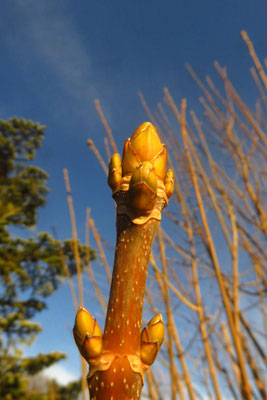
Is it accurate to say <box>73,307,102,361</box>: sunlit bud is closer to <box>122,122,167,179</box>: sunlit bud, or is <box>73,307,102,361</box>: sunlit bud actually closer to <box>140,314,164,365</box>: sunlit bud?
<box>140,314,164,365</box>: sunlit bud

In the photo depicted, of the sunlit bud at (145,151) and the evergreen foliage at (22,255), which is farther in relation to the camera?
the evergreen foliage at (22,255)

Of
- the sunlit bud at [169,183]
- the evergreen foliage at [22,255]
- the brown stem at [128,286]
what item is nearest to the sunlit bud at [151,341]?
the brown stem at [128,286]

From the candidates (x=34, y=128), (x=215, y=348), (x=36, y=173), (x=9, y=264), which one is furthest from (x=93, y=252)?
(x=215, y=348)

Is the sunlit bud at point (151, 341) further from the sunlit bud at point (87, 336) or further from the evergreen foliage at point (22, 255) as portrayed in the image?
the evergreen foliage at point (22, 255)

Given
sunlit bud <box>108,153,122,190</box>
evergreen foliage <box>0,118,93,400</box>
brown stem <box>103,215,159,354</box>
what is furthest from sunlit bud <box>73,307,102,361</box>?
evergreen foliage <box>0,118,93,400</box>

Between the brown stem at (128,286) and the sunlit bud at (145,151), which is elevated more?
the sunlit bud at (145,151)

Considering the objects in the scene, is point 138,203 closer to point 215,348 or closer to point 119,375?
point 119,375

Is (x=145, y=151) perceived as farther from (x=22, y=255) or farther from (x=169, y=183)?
(x=22, y=255)

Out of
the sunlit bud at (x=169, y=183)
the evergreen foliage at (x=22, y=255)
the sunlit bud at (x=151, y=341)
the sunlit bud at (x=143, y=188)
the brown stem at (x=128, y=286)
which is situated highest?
the evergreen foliage at (x=22, y=255)
